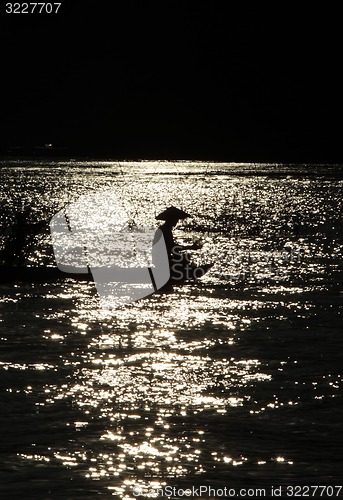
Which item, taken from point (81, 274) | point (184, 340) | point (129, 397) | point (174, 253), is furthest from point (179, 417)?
point (81, 274)

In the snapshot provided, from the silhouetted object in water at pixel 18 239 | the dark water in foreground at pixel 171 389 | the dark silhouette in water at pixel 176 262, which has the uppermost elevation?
the silhouetted object in water at pixel 18 239

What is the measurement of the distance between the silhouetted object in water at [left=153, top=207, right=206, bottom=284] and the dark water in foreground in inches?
21.5

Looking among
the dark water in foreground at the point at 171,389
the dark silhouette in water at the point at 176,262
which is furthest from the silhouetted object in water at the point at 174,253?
the dark water in foreground at the point at 171,389

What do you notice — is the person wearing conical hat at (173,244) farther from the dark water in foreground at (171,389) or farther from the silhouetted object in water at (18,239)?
the silhouetted object in water at (18,239)

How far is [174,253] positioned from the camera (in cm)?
3800

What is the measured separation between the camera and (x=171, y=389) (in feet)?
70.7

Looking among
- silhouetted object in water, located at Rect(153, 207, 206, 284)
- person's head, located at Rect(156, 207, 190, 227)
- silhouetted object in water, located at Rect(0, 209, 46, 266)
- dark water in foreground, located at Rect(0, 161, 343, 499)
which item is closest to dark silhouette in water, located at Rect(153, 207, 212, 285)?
silhouetted object in water, located at Rect(153, 207, 206, 284)

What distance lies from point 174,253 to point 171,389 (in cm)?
1663

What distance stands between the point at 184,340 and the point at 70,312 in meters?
6.35

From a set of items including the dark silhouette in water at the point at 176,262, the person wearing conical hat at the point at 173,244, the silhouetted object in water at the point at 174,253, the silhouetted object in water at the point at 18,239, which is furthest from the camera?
the silhouetted object in water at the point at 18,239

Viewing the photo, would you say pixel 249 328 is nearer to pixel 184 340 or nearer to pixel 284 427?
pixel 184 340

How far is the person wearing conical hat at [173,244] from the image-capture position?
35406 millimetres

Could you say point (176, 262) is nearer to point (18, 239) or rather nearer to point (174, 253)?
point (174, 253)

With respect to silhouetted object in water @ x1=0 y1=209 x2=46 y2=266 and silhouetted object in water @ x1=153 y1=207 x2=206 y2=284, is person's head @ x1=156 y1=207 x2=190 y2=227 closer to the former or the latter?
silhouetted object in water @ x1=153 y1=207 x2=206 y2=284
